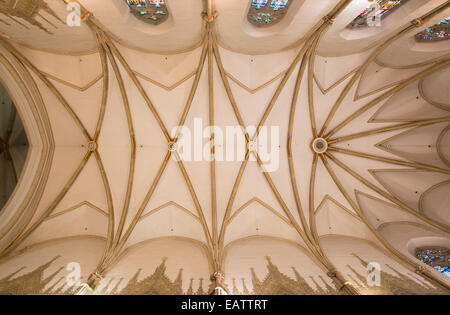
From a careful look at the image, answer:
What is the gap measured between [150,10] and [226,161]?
22.2ft

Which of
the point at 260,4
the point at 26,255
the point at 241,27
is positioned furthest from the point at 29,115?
the point at 260,4

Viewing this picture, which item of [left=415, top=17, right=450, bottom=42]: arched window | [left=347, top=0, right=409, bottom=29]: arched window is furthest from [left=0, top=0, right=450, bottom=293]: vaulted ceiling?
[left=347, top=0, right=409, bottom=29]: arched window

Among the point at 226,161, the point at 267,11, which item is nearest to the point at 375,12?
the point at 267,11

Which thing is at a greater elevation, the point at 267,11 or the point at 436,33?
the point at 267,11

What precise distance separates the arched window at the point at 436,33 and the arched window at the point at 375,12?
2.31 meters

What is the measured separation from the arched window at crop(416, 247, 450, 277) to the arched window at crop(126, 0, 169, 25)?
13511 millimetres

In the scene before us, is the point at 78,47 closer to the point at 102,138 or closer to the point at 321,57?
the point at 102,138

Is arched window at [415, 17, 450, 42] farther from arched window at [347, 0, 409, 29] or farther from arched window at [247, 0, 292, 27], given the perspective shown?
arched window at [247, 0, 292, 27]

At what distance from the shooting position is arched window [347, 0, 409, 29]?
7.84 meters

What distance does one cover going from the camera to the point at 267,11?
8375 millimetres

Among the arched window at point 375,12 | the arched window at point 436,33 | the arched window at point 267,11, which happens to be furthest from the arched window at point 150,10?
the arched window at point 436,33

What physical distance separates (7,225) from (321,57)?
1423cm

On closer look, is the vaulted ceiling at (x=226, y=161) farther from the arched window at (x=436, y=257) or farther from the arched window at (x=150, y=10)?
the arched window at (x=436, y=257)

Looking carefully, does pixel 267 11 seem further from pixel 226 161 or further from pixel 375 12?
pixel 226 161
